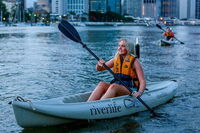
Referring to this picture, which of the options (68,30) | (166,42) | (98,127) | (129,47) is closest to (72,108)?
(98,127)

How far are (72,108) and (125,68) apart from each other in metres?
1.53

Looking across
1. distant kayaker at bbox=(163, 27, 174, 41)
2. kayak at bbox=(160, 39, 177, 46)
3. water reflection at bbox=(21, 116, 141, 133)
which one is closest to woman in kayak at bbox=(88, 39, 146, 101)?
water reflection at bbox=(21, 116, 141, 133)

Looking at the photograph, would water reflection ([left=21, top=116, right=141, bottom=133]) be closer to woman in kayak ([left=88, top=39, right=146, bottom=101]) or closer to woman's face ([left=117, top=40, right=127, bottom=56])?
woman in kayak ([left=88, top=39, right=146, bottom=101])

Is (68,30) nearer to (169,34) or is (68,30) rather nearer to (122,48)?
(122,48)

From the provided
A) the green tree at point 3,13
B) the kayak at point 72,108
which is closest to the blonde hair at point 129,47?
the kayak at point 72,108

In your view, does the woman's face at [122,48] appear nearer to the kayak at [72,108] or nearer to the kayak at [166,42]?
the kayak at [72,108]

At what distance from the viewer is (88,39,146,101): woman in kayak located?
886cm

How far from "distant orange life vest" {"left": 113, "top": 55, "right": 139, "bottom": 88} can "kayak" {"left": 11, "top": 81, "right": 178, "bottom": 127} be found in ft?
1.45

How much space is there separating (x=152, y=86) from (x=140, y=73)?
2034 millimetres

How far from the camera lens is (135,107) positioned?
9.41 metres

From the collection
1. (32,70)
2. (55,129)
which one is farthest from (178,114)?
(32,70)

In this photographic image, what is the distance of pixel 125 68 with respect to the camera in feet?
29.4

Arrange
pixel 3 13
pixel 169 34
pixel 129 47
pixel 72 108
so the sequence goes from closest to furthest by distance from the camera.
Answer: pixel 72 108, pixel 129 47, pixel 169 34, pixel 3 13

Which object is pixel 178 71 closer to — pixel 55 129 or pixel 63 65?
pixel 63 65
